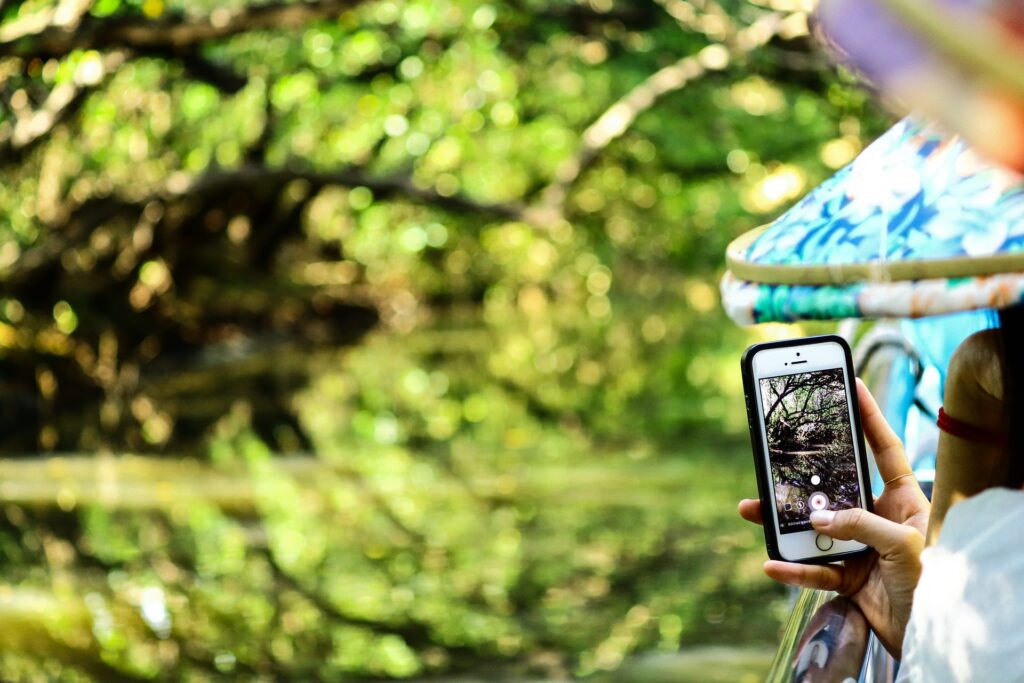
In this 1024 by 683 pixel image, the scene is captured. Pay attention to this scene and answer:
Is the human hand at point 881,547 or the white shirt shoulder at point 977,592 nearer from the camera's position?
the white shirt shoulder at point 977,592

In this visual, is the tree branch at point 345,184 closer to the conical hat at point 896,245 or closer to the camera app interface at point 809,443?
the camera app interface at point 809,443

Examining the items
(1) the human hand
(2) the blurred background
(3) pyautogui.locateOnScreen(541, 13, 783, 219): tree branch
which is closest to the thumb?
(1) the human hand

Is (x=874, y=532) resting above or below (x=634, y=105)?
above

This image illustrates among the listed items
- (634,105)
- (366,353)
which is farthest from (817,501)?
(366,353)

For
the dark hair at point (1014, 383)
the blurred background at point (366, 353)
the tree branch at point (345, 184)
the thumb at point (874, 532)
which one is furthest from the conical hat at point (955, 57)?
the tree branch at point (345, 184)

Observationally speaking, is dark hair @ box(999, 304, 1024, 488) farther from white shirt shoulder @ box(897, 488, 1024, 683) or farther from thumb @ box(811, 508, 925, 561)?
thumb @ box(811, 508, 925, 561)

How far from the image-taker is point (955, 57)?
738 mm

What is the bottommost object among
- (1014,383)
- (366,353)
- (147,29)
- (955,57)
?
(366,353)

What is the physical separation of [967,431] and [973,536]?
13 cm

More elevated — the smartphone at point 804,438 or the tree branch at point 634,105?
the smartphone at point 804,438

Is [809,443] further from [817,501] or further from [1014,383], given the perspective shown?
[1014,383]

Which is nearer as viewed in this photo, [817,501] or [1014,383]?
[1014,383]

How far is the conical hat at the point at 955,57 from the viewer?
0.73 metres

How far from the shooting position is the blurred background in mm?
5773
